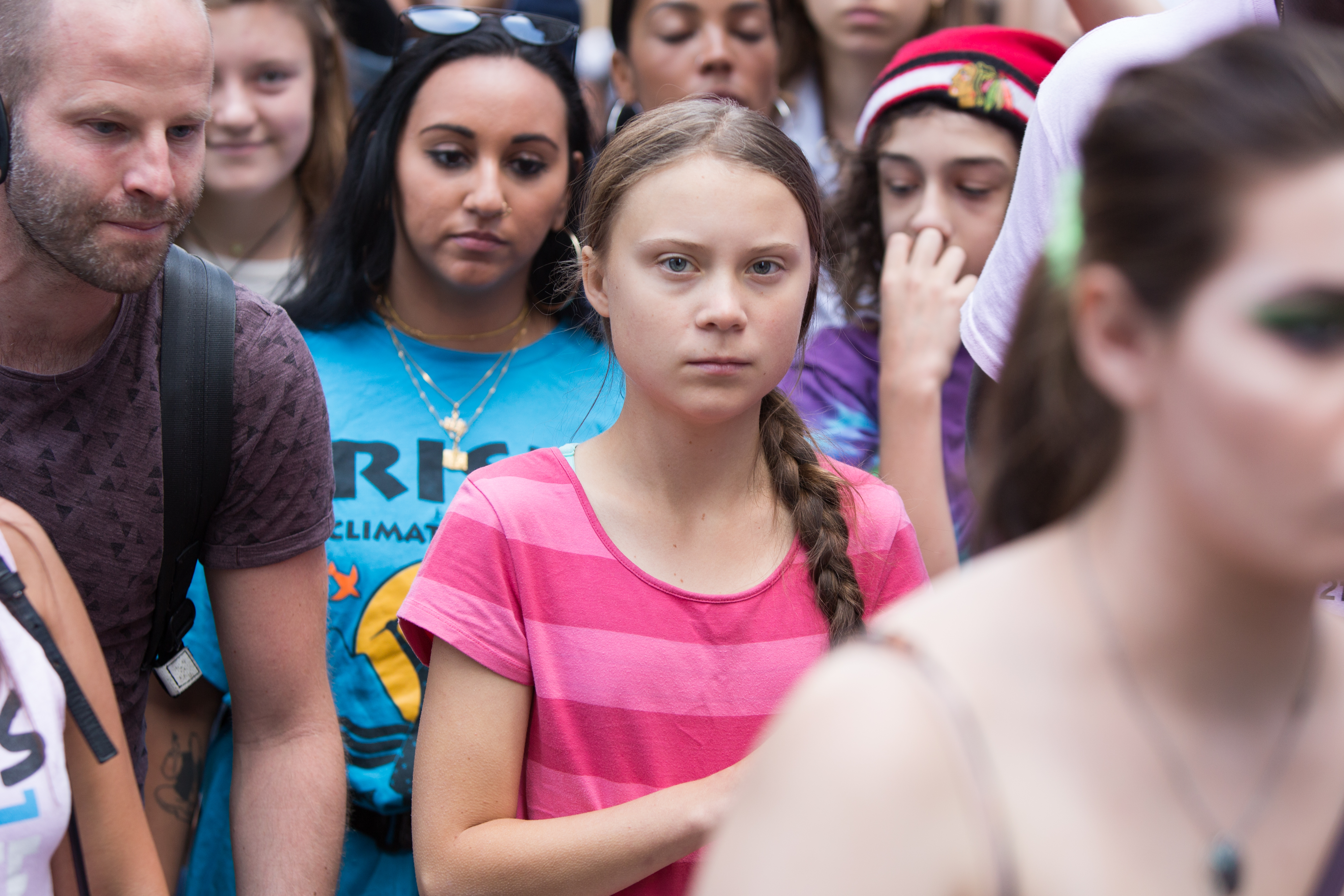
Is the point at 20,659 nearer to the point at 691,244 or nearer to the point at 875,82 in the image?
the point at 691,244

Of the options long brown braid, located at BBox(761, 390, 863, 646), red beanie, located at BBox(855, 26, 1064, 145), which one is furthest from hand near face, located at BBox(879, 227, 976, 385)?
long brown braid, located at BBox(761, 390, 863, 646)

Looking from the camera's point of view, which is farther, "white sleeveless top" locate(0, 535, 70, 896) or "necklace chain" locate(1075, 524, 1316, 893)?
"white sleeveless top" locate(0, 535, 70, 896)

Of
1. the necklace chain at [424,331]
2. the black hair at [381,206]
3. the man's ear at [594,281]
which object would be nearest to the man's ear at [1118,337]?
the man's ear at [594,281]

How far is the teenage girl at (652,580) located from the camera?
1735 millimetres

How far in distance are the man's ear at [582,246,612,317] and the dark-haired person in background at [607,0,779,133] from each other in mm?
1440

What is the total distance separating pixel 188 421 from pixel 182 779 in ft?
2.69

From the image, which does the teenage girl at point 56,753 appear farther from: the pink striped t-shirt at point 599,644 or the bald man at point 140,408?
the pink striped t-shirt at point 599,644

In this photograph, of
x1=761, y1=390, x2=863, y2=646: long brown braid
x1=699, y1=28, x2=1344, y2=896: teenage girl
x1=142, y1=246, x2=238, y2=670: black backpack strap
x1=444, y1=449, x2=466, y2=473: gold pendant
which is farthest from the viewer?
x1=444, y1=449, x2=466, y2=473: gold pendant

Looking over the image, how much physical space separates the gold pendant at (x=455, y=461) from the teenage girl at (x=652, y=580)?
0.66 meters

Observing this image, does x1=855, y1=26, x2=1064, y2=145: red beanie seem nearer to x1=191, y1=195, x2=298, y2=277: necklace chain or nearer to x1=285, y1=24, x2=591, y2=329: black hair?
x1=285, y1=24, x2=591, y2=329: black hair

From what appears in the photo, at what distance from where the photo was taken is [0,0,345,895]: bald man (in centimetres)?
182

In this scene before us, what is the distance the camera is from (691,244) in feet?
5.94

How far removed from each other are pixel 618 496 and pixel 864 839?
1025 millimetres

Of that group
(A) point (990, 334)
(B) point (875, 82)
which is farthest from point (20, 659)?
(B) point (875, 82)
